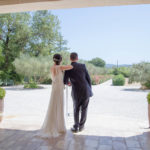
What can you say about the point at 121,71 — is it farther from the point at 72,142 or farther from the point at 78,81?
the point at 72,142

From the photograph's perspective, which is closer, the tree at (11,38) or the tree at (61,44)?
the tree at (11,38)

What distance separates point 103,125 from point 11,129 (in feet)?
5.72

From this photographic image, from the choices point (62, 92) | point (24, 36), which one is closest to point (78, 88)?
point (62, 92)

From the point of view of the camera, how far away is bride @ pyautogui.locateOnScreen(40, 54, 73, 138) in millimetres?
2965

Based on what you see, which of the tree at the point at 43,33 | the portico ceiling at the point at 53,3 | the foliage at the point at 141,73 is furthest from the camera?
the tree at the point at 43,33

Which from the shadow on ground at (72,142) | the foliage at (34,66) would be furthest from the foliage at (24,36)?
the shadow on ground at (72,142)

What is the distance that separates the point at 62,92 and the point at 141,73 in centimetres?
1043

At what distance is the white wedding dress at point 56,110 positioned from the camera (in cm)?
296

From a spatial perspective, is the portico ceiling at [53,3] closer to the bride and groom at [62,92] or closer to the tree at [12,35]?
the bride and groom at [62,92]

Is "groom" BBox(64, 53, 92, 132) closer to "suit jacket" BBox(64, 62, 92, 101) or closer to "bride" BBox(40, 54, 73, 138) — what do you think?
"suit jacket" BBox(64, 62, 92, 101)

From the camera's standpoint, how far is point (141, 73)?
12.3 m

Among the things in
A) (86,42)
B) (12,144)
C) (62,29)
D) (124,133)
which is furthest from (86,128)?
(86,42)

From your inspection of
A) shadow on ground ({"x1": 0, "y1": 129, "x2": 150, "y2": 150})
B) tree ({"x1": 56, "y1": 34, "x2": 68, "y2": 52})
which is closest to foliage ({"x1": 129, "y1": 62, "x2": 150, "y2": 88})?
tree ({"x1": 56, "y1": 34, "x2": 68, "y2": 52})

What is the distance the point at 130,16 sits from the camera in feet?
84.4
